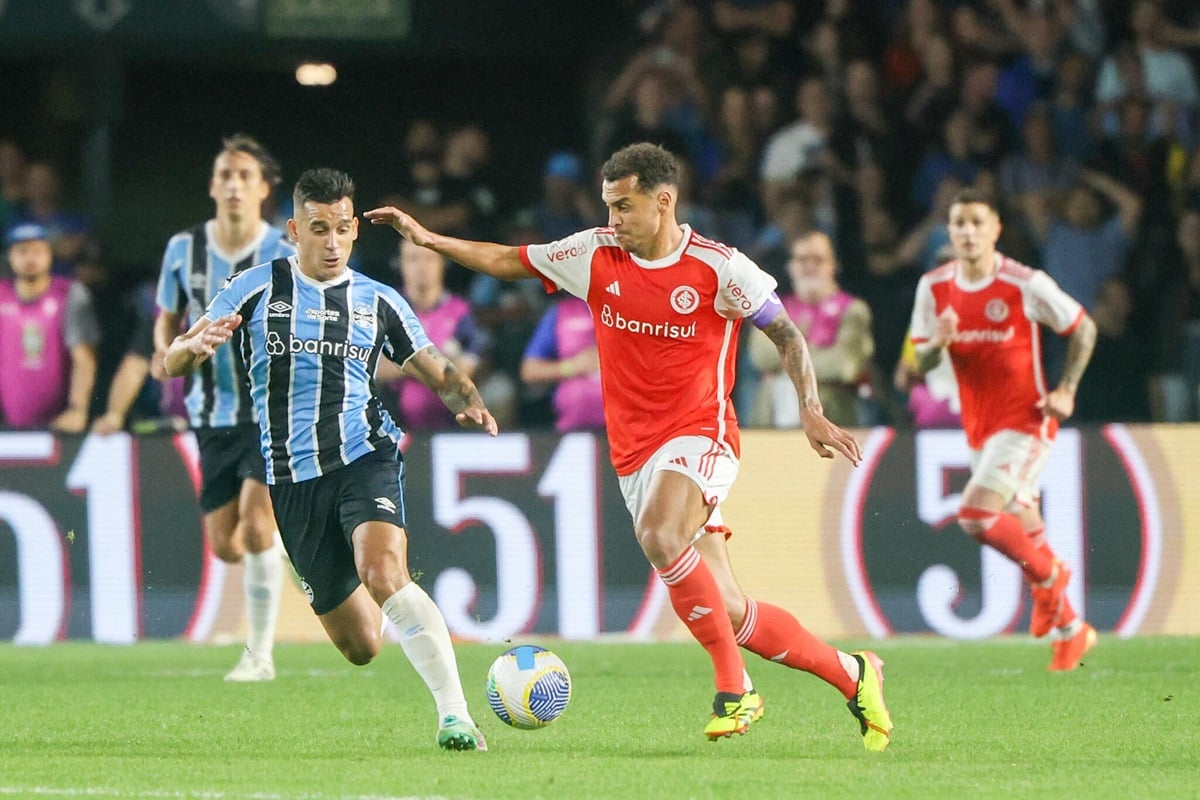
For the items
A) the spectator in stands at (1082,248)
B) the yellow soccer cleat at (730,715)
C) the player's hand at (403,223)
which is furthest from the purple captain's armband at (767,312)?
the spectator in stands at (1082,248)

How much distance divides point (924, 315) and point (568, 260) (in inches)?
134

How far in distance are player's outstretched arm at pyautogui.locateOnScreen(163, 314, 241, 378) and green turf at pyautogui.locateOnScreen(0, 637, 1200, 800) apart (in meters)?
1.21

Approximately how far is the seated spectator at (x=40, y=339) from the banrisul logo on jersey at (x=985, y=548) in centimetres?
438

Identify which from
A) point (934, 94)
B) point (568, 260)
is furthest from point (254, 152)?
point (934, 94)

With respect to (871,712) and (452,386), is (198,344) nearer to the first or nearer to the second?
(452,386)

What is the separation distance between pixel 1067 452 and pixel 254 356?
547 cm

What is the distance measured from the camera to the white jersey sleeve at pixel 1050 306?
9953 mm

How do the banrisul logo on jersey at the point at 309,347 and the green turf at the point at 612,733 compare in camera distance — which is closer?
the green turf at the point at 612,733

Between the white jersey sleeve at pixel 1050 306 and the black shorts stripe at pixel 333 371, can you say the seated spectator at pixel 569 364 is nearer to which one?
the white jersey sleeve at pixel 1050 306

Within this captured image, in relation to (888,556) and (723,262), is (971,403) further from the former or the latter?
(723,262)

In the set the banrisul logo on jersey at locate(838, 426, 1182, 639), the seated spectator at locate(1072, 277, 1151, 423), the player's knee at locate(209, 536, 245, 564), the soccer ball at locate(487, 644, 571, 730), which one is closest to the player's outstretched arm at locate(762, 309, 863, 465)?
the soccer ball at locate(487, 644, 571, 730)

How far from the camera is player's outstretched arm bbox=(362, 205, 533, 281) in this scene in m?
6.92

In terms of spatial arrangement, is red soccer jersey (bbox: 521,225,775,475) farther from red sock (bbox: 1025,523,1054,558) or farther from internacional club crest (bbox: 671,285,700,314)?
red sock (bbox: 1025,523,1054,558)

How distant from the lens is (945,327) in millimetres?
9797
